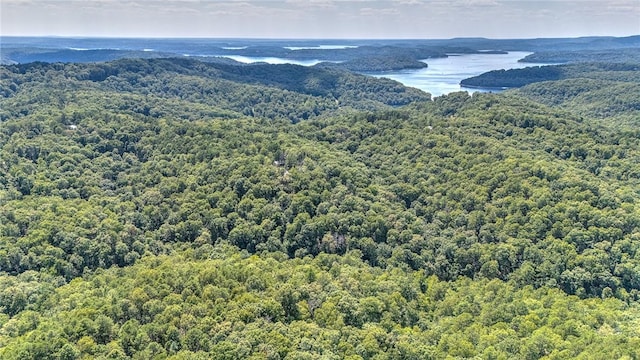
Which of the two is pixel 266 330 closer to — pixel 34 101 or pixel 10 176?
pixel 10 176

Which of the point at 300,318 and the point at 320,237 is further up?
the point at 300,318

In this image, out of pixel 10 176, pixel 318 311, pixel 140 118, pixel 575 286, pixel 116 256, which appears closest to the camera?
pixel 318 311

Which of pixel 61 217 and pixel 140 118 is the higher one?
pixel 140 118

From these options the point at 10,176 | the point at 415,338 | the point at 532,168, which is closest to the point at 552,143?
the point at 532,168

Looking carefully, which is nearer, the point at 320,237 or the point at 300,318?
the point at 300,318

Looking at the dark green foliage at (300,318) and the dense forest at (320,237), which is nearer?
the dark green foliage at (300,318)

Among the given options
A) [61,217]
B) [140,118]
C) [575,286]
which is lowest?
[575,286]

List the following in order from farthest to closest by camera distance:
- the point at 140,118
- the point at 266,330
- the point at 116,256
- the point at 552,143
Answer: the point at 140,118 < the point at 552,143 < the point at 116,256 < the point at 266,330

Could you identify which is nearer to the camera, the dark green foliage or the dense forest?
the dark green foliage
